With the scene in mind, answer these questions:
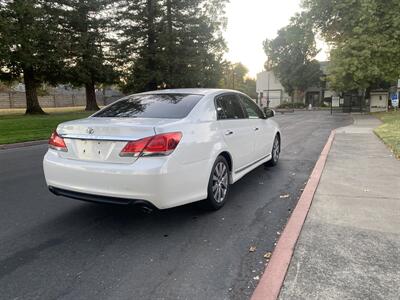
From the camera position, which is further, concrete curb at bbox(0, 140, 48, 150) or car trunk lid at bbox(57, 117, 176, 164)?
concrete curb at bbox(0, 140, 48, 150)

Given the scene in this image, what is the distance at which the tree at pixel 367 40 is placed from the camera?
2333 cm

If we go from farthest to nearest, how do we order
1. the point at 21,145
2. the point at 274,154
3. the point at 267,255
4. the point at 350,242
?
the point at 21,145 → the point at 274,154 → the point at 350,242 → the point at 267,255

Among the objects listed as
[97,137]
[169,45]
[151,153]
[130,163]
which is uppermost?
[169,45]

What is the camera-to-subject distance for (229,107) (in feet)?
17.6

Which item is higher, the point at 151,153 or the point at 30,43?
the point at 30,43

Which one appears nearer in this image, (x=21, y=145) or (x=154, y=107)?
(x=154, y=107)

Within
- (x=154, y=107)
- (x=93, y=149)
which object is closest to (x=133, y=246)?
(x=93, y=149)

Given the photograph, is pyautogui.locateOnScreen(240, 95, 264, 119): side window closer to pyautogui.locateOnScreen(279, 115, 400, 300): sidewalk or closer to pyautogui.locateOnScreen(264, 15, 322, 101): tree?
pyautogui.locateOnScreen(279, 115, 400, 300): sidewalk

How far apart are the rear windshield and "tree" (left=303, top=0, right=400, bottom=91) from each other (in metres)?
22.5

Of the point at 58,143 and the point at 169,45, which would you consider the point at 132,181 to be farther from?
the point at 169,45

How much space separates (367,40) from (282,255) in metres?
24.5

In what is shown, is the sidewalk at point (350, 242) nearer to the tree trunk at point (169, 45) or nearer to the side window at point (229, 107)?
the side window at point (229, 107)

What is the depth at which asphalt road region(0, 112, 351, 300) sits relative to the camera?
2.85 m

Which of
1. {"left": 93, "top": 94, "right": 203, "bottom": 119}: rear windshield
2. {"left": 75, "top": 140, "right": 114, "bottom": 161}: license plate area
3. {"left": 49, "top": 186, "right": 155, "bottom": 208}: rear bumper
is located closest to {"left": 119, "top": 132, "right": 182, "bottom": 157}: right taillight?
{"left": 75, "top": 140, "right": 114, "bottom": 161}: license plate area
